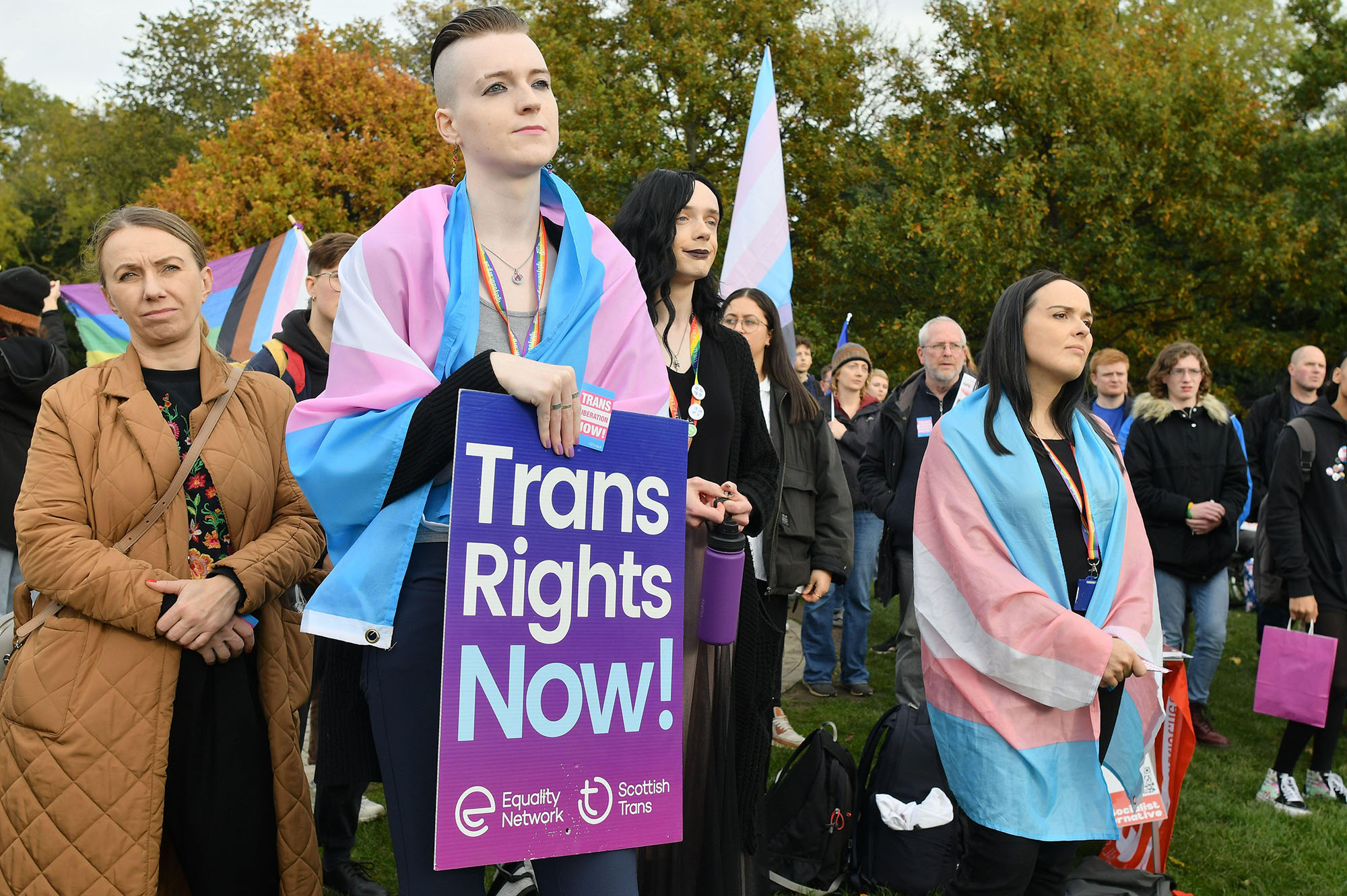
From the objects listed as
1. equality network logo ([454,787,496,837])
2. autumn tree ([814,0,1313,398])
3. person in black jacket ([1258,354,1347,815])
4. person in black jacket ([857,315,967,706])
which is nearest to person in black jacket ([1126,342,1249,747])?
person in black jacket ([1258,354,1347,815])

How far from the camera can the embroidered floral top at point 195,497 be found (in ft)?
9.34

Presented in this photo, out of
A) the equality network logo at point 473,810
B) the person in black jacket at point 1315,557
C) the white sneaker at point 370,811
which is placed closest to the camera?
the equality network logo at point 473,810

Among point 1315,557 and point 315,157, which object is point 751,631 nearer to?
point 1315,557

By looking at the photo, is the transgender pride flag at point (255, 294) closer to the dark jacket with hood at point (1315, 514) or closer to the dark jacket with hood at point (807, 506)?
the dark jacket with hood at point (807, 506)

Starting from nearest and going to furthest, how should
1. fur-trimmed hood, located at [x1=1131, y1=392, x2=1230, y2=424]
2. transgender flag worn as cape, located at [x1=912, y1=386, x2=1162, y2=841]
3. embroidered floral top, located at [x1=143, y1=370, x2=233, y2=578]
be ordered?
embroidered floral top, located at [x1=143, y1=370, x2=233, y2=578]
transgender flag worn as cape, located at [x1=912, y1=386, x2=1162, y2=841]
fur-trimmed hood, located at [x1=1131, y1=392, x2=1230, y2=424]

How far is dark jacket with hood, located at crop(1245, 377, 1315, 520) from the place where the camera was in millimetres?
8859

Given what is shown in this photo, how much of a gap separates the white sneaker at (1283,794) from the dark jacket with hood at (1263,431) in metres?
3.87

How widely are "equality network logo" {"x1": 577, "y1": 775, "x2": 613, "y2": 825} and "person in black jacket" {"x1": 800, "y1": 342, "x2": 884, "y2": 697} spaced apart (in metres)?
4.90

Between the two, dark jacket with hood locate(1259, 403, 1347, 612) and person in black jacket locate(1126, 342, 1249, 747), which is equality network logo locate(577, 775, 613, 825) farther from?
person in black jacket locate(1126, 342, 1249, 747)

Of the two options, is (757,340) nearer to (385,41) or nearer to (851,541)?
(851,541)

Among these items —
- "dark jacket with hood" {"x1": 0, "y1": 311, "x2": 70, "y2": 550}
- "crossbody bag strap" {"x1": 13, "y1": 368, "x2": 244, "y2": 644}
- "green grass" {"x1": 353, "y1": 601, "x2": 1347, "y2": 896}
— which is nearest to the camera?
"crossbody bag strap" {"x1": 13, "y1": 368, "x2": 244, "y2": 644}

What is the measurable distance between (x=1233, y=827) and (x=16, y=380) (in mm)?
5751

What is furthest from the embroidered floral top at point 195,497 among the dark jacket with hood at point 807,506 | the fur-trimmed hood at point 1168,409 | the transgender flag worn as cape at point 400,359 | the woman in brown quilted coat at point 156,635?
the fur-trimmed hood at point 1168,409

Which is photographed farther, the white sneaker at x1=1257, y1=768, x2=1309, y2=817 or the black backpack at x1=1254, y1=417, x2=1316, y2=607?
the black backpack at x1=1254, y1=417, x2=1316, y2=607
